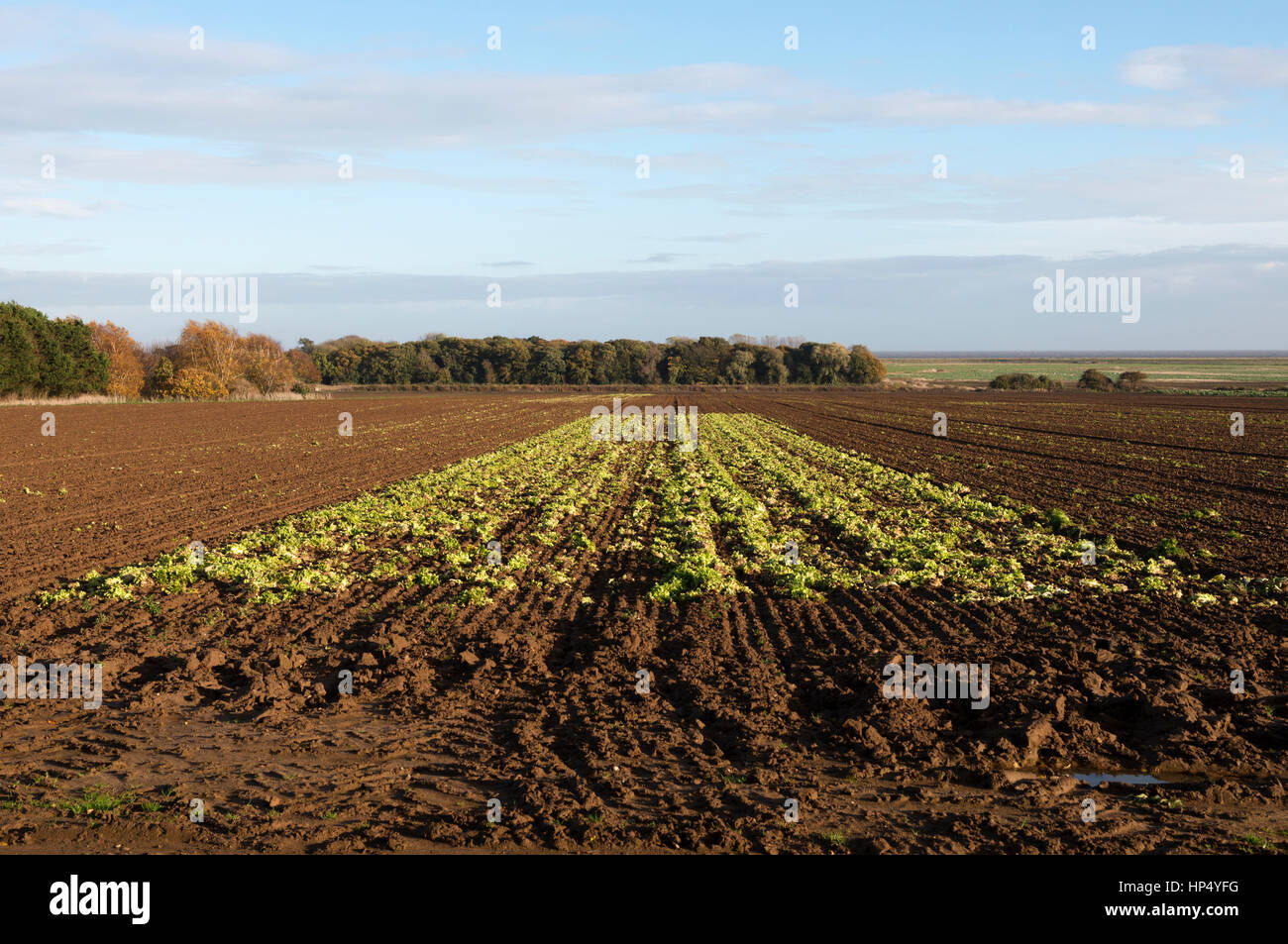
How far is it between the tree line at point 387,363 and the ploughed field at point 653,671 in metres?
65.6

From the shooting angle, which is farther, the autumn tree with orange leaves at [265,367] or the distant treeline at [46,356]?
the autumn tree with orange leaves at [265,367]

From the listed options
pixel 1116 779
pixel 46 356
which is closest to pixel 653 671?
pixel 1116 779

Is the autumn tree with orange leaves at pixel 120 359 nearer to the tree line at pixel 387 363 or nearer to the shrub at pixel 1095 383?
the tree line at pixel 387 363

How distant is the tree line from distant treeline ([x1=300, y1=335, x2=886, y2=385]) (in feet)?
0.47

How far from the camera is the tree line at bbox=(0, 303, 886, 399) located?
75.4 metres

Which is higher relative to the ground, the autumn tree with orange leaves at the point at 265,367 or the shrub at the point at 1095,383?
the autumn tree with orange leaves at the point at 265,367

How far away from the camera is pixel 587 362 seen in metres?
135

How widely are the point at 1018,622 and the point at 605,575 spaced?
5382mm

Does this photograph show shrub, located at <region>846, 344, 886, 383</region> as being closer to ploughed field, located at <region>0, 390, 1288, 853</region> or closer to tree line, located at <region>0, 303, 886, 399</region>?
tree line, located at <region>0, 303, 886, 399</region>

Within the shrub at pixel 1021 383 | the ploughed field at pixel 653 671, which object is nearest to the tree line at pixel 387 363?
the shrub at pixel 1021 383

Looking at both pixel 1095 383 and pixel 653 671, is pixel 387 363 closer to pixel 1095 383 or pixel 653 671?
pixel 1095 383

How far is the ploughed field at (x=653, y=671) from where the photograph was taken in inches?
239

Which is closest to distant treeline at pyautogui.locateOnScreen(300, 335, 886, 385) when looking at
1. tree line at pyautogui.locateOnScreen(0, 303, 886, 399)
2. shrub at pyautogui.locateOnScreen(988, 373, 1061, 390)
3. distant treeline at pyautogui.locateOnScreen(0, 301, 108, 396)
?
tree line at pyautogui.locateOnScreen(0, 303, 886, 399)
